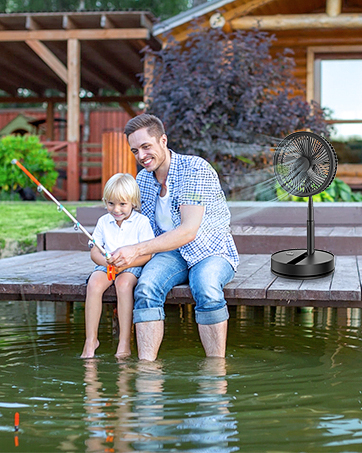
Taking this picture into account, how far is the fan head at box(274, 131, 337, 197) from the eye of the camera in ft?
12.8

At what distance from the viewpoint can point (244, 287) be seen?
3.60 m

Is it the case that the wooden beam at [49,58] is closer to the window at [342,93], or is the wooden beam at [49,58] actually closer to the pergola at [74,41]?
the pergola at [74,41]

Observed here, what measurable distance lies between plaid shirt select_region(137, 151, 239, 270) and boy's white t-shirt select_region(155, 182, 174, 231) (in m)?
0.06

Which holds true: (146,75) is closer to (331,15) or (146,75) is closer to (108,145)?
(108,145)

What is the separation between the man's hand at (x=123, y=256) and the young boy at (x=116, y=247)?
15 cm

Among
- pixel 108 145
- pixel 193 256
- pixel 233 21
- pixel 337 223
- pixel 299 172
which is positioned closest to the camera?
pixel 193 256

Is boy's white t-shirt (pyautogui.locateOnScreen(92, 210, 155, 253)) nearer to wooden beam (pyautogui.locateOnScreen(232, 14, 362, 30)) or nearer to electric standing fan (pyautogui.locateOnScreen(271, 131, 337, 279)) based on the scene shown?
electric standing fan (pyautogui.locateOnScreen(271, 131, 337, 279))

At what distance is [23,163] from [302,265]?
6987 mm

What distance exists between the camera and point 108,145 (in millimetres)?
8938

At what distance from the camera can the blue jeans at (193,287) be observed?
3.39 meters

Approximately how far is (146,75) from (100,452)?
296 inches

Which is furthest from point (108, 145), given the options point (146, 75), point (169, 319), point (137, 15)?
point (169, 319)

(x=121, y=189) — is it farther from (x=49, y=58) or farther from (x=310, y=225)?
(x=49, y=58)

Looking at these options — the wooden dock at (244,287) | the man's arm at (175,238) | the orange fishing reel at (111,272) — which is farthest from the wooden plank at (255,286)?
the orange fishing reel at (111,272)
